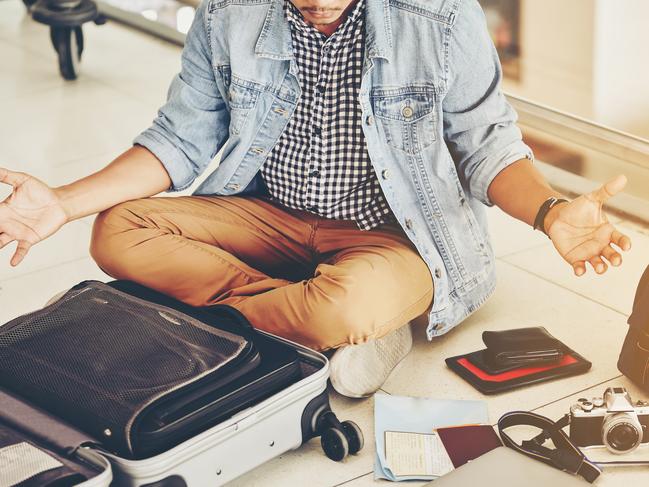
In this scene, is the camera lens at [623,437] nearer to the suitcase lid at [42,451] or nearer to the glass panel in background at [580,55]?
the suitcase lid at [42,451]

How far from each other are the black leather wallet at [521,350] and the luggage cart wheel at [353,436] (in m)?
0.36

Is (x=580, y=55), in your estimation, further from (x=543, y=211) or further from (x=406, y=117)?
(x=543, y=211)

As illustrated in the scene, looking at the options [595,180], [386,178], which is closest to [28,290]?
[386,178]

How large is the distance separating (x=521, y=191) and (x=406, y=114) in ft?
0.87

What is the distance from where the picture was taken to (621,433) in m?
1.72

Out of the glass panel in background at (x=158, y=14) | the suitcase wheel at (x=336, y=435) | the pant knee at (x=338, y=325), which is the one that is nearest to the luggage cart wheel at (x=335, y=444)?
the suitcase wheel at (x=336, y=435)

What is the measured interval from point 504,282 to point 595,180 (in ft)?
2.56

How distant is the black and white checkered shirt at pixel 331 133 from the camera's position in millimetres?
1960

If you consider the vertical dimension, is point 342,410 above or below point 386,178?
below

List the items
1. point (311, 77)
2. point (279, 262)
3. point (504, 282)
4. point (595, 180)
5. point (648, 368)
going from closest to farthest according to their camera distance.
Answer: point (648, 368) < point (311, 77) < point (279, 262) < point (504, 282) < point (595, 180)

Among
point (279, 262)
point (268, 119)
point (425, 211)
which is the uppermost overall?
point (268, 119)

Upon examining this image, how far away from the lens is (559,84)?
326 cm

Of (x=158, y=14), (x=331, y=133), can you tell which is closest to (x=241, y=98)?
(x=331, y=133)

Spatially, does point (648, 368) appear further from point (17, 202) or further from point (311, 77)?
point (17, 202)
